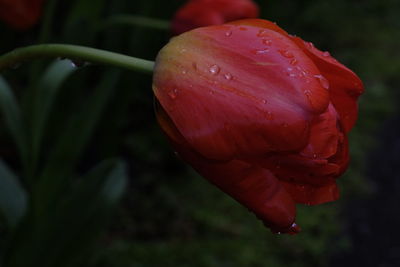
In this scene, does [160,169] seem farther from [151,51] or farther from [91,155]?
[151,51]

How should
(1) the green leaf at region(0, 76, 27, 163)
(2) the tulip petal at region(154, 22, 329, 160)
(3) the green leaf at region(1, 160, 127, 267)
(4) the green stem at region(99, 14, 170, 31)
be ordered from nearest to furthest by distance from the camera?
(2) the tulip petal at region(154, 22, 329, 160)
(1) the green leaf at region(0, 76, 27, 163)
(3) the green leaf at region(1, 160, 127, 267)
(4) the green stem at region(99, 14, 170, 31)

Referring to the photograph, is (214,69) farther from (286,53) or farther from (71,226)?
(71,226)

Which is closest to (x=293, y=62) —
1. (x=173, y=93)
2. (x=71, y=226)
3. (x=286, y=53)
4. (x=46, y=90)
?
(x=286, y=53)

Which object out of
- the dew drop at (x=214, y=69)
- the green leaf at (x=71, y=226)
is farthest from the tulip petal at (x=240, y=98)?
the green leaf at (x=71, y=226)

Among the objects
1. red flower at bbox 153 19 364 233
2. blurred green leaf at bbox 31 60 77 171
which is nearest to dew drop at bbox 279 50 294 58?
red flower at bbox 153 19 364 233

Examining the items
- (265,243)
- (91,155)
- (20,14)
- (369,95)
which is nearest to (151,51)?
(91,155)

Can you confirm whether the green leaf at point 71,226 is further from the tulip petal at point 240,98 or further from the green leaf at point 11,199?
the tulip petal at point 240,98

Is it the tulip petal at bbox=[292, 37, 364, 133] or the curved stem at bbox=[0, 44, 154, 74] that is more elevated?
the curved stem at bbox=[0, 44, 154, 74]

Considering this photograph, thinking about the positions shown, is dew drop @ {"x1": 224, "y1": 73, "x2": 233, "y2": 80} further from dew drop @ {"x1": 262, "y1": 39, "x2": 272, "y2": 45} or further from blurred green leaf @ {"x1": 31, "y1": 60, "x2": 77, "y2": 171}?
blurred green leaf @ {"x1": 31, "y1": 60, "x2": 77, "y2": 171}
